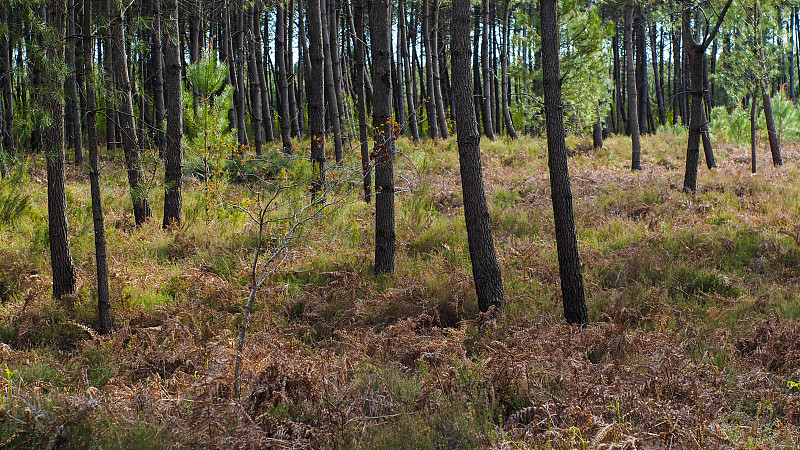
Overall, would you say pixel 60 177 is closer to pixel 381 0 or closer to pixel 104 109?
pixel 104 109

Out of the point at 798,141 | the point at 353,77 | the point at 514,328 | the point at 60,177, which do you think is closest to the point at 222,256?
the point at 60,177

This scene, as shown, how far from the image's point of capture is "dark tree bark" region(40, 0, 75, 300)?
577 cm

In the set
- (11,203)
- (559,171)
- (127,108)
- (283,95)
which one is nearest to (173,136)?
(127,108)

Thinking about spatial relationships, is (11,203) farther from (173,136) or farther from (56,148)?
(56,148)

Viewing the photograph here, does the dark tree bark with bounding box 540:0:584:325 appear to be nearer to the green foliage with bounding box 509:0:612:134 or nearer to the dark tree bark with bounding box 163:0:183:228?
the dark tree bark with bounding box 163:0:183:228

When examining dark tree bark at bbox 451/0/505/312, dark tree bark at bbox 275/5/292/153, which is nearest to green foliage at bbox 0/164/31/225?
dark tree bark at bbox 275/5/292/153

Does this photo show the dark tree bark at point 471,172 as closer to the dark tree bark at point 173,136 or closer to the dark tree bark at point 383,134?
the dark tree bark at point 383,134

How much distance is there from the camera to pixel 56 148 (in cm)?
625

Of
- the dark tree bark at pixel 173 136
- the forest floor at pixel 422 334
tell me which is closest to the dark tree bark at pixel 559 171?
the forest floor at pixel 422 334

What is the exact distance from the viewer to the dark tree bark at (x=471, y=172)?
19.5 feet

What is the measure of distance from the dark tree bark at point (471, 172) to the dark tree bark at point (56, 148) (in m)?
4.35

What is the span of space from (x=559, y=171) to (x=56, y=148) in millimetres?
5900

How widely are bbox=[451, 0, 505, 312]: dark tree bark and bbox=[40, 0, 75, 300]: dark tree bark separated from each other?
4352 millimetres

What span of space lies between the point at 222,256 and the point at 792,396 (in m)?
7.51
